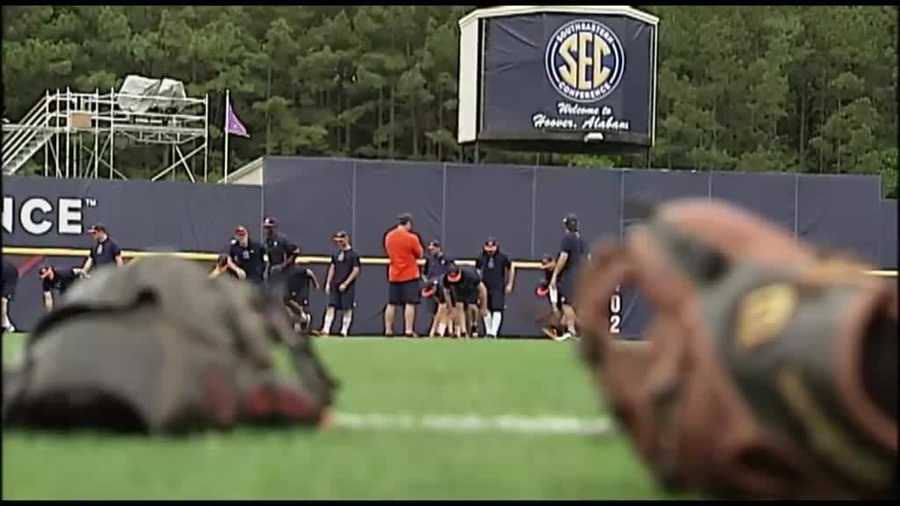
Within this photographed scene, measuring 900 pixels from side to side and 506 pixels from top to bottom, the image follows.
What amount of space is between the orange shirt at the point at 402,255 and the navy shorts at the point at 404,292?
0.07 metres

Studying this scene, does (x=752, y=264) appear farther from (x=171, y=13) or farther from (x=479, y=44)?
(x=171, y=13)

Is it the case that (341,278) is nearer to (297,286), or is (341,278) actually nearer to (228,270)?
(297,286)

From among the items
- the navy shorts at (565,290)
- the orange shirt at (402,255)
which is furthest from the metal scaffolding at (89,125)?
the navy shorts at (565,290)

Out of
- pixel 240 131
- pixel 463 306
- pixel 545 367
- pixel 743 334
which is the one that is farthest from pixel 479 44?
pixel 743 334

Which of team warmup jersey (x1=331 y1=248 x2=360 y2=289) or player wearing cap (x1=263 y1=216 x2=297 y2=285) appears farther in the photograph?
team warmup jersey (x1=331 y1=248 x2=360 y2=289)

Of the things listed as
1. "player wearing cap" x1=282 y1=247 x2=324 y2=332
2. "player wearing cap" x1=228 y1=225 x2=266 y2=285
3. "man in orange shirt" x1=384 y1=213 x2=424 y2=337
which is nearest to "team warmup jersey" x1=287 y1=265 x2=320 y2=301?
"player wearing cap" x1=282 y1=247 x2=324 y2=332

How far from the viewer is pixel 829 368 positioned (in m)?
5.04

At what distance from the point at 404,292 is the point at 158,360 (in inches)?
734

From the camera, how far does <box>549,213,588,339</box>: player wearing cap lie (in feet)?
79.3

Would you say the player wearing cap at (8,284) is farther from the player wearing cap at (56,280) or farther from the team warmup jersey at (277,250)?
the team warmup jersey at (277,250)

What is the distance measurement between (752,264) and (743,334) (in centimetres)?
34

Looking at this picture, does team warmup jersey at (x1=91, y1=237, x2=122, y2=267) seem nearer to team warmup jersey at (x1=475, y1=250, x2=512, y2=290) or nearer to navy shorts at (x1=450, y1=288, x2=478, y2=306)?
navy shorts at (x1=450, y1=288, x2=478, y2=306)

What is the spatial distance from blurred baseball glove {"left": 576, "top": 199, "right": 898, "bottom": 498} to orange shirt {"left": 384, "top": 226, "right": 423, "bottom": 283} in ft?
62.5

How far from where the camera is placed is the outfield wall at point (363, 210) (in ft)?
96.5
